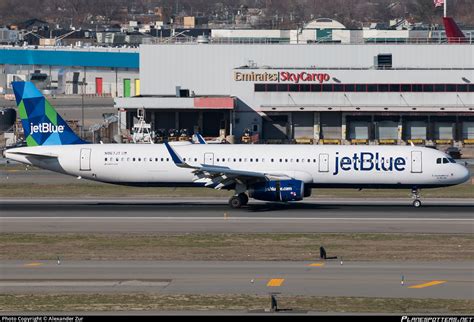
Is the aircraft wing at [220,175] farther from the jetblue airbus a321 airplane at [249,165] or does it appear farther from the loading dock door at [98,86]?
the loading dock door at [98,86]

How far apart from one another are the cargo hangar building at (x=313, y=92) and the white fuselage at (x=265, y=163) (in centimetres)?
4329

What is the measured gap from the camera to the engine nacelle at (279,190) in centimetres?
5853

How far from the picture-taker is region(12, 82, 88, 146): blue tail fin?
6353 centimetres

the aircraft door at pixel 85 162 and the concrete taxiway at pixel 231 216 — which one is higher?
the aircraft door at pixel 85 162

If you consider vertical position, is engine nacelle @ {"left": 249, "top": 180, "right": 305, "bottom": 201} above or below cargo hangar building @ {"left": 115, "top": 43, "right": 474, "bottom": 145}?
below

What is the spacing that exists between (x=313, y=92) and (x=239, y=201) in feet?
158

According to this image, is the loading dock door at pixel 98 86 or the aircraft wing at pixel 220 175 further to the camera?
the loading dock door at pixel 98 86

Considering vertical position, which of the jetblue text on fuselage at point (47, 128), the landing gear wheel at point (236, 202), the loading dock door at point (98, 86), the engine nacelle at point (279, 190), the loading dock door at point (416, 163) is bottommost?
the landing gear wheel at point (236, 202)

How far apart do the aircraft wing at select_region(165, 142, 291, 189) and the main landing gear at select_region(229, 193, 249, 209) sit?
92 centimetres

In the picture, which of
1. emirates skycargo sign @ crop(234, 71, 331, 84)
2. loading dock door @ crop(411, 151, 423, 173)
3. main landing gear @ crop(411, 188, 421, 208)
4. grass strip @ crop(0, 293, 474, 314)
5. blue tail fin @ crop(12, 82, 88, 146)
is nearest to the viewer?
grass strip @ crop(0, 293, 474, 314)

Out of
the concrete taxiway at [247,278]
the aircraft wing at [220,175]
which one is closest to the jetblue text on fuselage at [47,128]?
the aircraft wing at [220,175]

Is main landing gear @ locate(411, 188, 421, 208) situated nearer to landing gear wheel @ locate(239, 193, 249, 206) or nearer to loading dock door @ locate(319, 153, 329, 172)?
loading dock door @ locate(319, 153, 329, 172)

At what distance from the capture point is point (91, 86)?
548 feet

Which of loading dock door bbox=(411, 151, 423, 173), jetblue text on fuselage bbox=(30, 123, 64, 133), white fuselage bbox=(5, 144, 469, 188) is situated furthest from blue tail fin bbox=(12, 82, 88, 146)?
loading dock door bbox=(411, 151, 423, 173)
